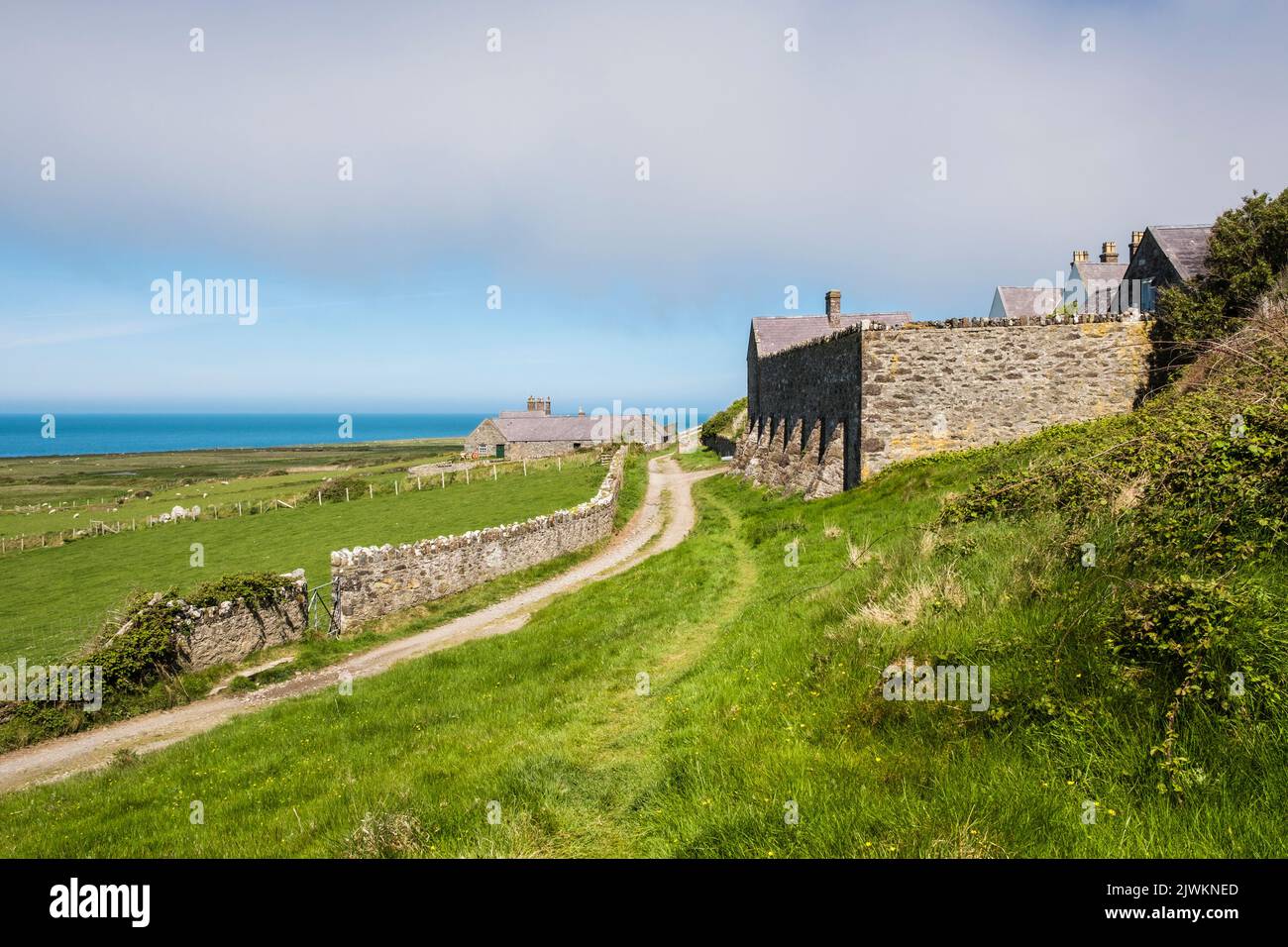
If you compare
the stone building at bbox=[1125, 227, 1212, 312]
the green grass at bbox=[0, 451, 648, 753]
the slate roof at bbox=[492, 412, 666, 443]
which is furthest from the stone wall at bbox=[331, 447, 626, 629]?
the slate roof at bbox=[492, 412, 666, 443]

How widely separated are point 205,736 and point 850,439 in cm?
2035

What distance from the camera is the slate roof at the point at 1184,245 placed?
26.5m

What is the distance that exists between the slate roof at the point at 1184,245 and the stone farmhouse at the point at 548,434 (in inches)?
2531

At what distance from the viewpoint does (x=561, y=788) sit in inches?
240

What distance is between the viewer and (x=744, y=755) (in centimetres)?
578

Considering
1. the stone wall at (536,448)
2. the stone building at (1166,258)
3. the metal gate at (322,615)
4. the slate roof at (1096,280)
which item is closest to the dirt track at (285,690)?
the metal gate at (322,615)

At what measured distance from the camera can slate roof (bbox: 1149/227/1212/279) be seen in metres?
26.5

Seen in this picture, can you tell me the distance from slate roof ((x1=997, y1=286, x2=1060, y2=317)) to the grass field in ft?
145

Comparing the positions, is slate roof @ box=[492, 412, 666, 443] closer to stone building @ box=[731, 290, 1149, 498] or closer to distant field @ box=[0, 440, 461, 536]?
distant field @ box=[0, 440, 461, 536]

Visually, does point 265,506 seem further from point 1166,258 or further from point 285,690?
point 1166,258

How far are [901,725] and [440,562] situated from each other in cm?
1753

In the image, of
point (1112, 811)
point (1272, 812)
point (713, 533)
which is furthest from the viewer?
point (713, 533)
